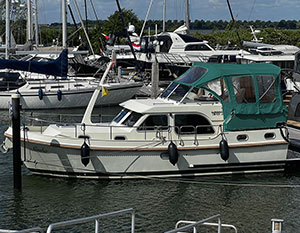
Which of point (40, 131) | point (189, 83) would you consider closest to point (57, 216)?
point (40, 131)

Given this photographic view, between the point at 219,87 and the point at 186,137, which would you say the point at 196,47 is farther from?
the point at 186,137

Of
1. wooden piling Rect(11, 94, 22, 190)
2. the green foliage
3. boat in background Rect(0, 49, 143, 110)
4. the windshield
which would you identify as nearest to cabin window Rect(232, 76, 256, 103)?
the windshield

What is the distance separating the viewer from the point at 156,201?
52.1ft

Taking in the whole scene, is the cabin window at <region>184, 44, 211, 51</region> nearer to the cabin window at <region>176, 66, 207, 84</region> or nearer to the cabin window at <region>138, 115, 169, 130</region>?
the cabin window at <region>176, 66, 207, 84</region>

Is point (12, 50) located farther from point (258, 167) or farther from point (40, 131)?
point (258, 167)

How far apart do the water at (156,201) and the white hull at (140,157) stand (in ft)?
0.91

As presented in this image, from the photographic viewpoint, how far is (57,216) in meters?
14.5

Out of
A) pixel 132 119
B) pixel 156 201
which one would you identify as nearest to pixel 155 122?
pixel 132 119

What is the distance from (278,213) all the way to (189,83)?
5.30 meters

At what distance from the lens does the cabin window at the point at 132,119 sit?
17.8 metres

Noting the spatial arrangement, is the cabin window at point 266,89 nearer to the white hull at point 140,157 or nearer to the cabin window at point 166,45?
the white hull at point 140,157

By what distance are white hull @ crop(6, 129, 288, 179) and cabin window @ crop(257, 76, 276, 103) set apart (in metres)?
1.08

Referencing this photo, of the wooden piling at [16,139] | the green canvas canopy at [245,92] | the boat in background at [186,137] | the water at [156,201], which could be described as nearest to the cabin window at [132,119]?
the boat in background at [186,137]

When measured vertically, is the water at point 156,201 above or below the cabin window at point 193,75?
below
